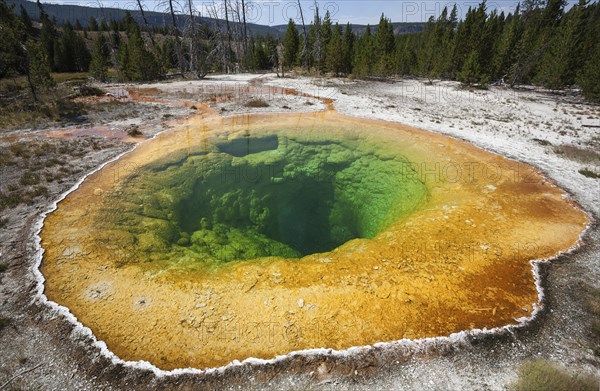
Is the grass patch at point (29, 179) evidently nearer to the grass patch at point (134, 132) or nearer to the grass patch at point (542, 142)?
the grass patch at point (134, 132)

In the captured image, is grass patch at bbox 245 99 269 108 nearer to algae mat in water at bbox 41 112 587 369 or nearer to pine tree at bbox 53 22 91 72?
algae mat in water at bbox 41 112 587 369

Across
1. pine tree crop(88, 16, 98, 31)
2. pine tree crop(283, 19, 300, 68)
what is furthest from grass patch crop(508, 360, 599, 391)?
pine tree crop(88, 16, 98, 31)

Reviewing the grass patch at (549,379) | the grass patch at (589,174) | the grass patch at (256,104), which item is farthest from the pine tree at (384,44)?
the grass patch at (549,379)

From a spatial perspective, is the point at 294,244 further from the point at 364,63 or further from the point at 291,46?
the point at 291,46

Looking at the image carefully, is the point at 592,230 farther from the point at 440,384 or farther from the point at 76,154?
the point at 76,154

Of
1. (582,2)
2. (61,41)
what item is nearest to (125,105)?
(582,2)
